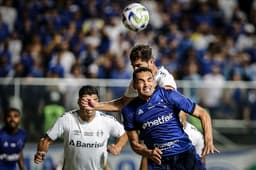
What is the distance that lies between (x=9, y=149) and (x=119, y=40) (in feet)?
19.5

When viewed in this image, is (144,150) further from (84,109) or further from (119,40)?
(119,40)

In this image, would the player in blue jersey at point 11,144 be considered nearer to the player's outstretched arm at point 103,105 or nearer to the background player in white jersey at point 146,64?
the player's outstretched arm at point 103,105

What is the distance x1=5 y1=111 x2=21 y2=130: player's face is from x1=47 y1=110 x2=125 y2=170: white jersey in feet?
7.08

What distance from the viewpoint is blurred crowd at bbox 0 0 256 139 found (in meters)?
16.7

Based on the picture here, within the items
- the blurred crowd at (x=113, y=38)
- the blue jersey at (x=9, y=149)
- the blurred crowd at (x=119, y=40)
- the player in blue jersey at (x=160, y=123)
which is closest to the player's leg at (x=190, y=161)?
the player in blue jersey at (x=160, y=123)

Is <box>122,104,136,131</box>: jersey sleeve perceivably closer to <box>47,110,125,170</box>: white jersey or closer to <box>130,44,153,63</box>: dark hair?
<box>130,44,153,63</box>: dark hair

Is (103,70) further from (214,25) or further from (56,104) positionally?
(214,25)

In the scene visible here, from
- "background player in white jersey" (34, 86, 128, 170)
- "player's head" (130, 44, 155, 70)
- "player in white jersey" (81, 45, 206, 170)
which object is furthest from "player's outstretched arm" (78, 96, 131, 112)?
"player's head" (130, 44, 155, 70)

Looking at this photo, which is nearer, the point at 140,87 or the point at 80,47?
the point at 140,87

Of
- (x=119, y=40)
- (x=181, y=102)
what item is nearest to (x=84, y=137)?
(x=181, y=102)

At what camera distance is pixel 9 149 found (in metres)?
12.7

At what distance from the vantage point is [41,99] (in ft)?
50.6

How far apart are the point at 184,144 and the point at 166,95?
0.61 m

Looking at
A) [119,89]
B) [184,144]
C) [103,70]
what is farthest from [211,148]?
[103,70]
